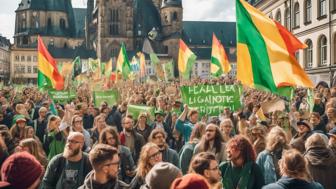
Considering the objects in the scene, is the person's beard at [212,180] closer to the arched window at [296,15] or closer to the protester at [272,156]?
the protester at [272,156]

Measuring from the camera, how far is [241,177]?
19.1 feet

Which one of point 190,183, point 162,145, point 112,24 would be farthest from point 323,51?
point 112,24

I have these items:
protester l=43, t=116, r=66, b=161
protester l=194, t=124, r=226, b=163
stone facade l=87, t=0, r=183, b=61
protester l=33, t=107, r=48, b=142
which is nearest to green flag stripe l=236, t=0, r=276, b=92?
protester l=194, t=124, r=226, b=163

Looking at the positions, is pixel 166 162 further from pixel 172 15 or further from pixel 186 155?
pixel 172 15

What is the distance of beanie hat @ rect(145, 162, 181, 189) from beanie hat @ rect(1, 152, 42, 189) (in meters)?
0.90

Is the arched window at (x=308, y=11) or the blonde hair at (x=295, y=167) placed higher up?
the arched window at (x=308, y=11)

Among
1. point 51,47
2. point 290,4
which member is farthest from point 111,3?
point 290,4

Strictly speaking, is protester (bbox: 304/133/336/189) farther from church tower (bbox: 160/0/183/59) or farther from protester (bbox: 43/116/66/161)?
church tower (bbox: 160/0/183/59)

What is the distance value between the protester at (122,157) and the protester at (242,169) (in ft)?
4.72

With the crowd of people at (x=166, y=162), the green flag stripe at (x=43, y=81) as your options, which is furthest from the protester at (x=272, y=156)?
the green flag stripe at (x=43, y=81)

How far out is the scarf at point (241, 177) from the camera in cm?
578

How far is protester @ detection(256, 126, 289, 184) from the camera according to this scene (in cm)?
638

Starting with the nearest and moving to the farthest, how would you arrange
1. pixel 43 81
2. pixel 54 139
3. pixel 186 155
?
pixel 186 155, pixel 54 139, pixel 43 81

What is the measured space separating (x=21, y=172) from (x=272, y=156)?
11.5 ft
